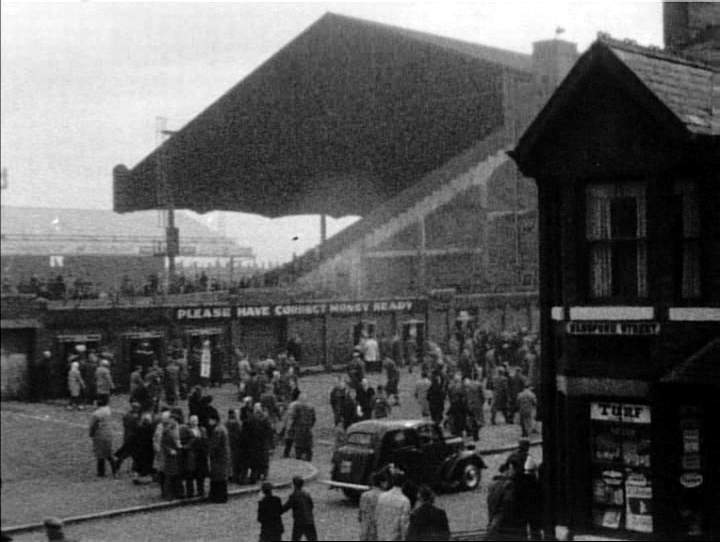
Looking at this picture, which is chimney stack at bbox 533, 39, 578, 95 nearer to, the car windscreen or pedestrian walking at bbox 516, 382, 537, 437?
pedestrian walking at bbox 516, 382, 537, 437

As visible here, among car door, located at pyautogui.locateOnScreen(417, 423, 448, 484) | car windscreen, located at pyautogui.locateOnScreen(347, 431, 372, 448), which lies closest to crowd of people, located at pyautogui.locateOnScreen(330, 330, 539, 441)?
car windscreen, located at pyautogui.locateOnScreen(347, 431, 372, 448)

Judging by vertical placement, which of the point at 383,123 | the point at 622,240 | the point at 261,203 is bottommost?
the point at 622,240

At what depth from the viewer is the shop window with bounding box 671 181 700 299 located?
1569cm

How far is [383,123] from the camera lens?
31.5 meters

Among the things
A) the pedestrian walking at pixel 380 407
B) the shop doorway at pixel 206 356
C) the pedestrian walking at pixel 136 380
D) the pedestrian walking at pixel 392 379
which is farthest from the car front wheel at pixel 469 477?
the pedestrian walking at pixel 136 380

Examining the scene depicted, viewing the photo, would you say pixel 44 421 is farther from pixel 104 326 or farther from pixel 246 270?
pixel 246 270

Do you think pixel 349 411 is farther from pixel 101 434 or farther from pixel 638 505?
pixel 638 505

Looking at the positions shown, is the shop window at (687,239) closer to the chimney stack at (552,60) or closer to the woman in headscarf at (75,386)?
the chimney stack at (552,60)

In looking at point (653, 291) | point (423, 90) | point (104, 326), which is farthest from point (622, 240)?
point (423, 90)

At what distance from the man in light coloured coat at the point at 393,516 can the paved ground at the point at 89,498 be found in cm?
403

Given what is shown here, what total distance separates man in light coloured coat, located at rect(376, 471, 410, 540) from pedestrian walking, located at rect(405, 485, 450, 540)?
161mm

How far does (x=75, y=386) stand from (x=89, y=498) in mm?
2180

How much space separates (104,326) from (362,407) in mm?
7150

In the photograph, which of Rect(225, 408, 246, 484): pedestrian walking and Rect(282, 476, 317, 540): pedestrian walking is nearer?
Rect(282, 476, 317, 540): pedestrian walking
